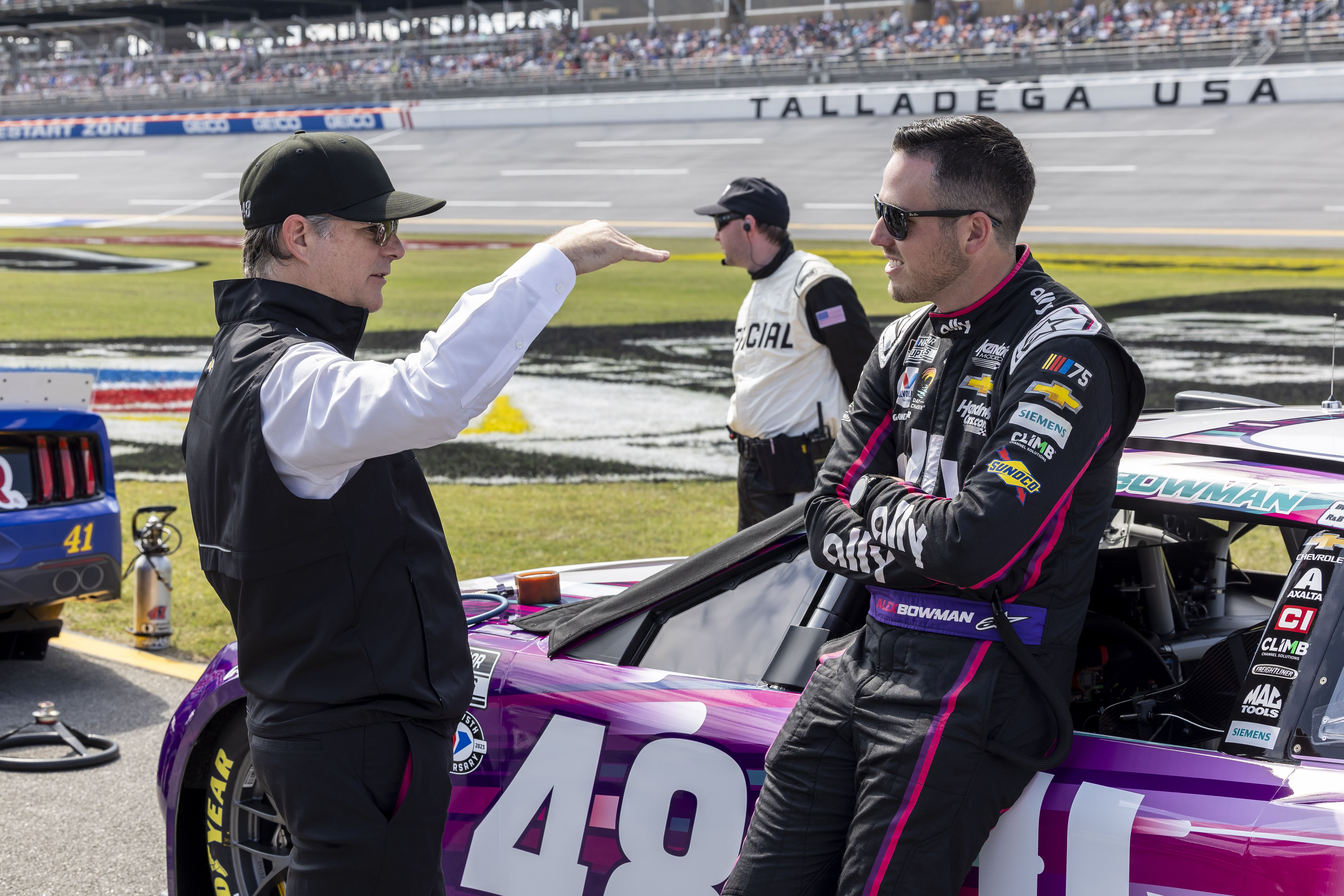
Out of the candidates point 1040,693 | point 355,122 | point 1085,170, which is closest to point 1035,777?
point 1040,693

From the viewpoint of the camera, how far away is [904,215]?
1991 millimetres

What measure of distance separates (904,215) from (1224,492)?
74cm

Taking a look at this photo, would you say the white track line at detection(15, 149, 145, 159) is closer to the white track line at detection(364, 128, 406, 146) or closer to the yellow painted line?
the white track line at detection(364, 128, 406, 146)

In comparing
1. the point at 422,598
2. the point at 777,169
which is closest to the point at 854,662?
the point at 422,598

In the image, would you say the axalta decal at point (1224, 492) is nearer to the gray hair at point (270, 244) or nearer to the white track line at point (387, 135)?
the gray hair at point (270, 244)

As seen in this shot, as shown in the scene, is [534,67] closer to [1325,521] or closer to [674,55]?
[674,55]

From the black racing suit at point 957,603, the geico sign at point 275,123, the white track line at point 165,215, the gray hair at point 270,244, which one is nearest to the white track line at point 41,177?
the geico sign at point 275,123

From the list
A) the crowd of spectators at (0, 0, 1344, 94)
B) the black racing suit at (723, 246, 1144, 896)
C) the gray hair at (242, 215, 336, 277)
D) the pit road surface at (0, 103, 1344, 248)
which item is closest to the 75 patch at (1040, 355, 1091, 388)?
the black racing suit at (723, 246, 1144, 896)

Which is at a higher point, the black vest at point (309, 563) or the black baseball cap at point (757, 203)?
the black baseball cap at point (757, 203)

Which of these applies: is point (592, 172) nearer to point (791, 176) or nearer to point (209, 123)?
point (791, 176)

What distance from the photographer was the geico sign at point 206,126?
39781 millimetres

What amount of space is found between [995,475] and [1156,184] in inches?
1027

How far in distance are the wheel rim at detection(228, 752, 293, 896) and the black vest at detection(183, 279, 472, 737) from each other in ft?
3.03

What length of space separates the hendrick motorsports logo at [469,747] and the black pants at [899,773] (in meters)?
0.74
